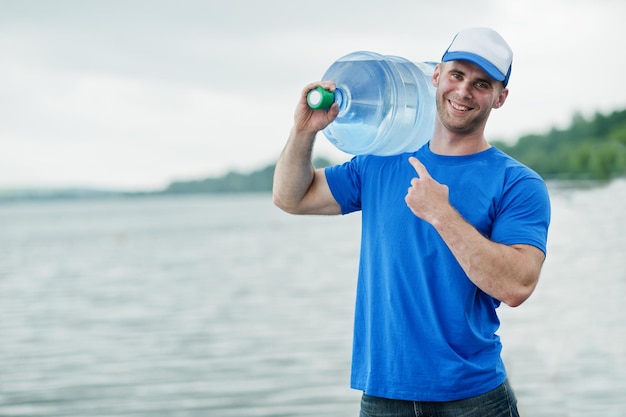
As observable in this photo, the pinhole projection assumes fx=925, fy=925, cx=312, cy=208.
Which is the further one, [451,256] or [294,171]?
[294,171]

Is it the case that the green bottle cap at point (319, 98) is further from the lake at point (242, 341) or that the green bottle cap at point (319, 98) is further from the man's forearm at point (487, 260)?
the lake at point (242, 341)

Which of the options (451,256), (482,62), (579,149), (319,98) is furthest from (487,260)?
(579,149)

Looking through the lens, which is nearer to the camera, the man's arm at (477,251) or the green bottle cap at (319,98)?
the man's arm at (477,251)

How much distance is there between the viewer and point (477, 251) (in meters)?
2.61

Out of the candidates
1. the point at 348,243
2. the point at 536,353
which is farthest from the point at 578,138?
the point at 536,353

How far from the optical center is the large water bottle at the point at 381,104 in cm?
318

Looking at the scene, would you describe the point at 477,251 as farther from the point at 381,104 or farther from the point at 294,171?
the point at 381,104

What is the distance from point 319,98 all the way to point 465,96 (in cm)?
46

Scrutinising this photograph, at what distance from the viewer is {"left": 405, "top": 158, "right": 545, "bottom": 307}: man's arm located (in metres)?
2.62

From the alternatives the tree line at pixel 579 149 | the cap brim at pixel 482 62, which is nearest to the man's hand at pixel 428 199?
the cap brim at pixel 482 62

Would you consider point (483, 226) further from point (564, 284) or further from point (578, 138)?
point (578, 138)

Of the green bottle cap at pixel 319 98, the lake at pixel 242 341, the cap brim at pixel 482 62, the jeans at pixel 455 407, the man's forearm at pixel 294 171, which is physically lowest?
the lake at pixel 242 341

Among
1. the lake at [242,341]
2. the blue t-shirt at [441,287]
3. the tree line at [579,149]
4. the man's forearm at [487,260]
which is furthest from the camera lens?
the tree line at [579,149]

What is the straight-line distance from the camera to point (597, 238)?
28016 millimetres
